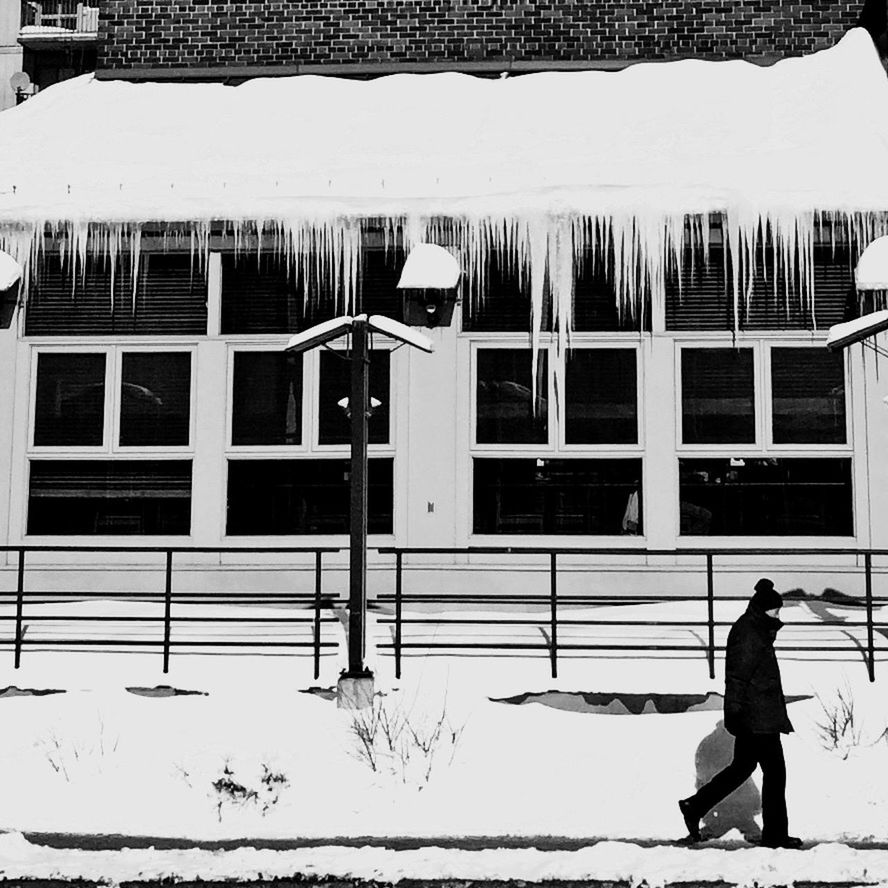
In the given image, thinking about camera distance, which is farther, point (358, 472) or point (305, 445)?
point (305, 445)

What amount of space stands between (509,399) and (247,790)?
488 cm

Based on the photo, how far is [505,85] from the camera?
10836 mm

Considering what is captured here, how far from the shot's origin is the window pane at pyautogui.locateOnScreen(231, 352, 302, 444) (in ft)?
32.8

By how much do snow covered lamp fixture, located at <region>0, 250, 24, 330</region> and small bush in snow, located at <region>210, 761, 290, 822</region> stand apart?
4.44 meters

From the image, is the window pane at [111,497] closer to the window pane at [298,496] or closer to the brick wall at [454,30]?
the window pane at [298,496]

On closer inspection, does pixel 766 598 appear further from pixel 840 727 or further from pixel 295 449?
pixel 295 449

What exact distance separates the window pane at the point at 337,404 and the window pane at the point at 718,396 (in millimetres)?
2790

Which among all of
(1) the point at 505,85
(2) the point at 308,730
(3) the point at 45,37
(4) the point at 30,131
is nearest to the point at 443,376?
(1) the point at 505,85

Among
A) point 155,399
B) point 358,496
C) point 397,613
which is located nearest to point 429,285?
point 358,496

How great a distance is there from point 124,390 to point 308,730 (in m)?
4.48

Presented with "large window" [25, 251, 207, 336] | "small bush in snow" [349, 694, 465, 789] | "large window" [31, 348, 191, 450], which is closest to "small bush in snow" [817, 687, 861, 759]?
"small bush in snow" [349, 694, 465, 789]

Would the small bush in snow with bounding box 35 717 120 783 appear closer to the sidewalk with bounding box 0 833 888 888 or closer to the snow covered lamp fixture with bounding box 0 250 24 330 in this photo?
the sidewalk with bounding box 0 833 888 888

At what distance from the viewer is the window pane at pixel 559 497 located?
387 inches

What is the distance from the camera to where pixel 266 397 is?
10.0m
